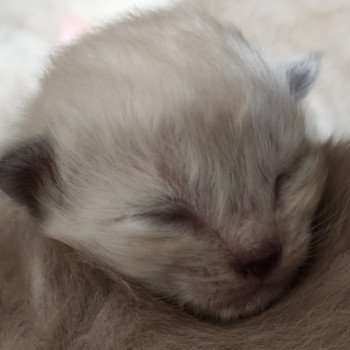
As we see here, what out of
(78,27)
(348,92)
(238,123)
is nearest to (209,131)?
(238,123)

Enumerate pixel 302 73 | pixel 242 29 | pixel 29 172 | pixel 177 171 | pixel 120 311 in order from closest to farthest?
pixel 120 311 → pixel 177 171 → pixel 29 172 → pixel 302 73 → pixel 242 29

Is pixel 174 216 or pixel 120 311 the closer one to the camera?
pixel 120 311

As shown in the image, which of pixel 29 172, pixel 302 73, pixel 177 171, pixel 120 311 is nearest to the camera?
pixel 120 311

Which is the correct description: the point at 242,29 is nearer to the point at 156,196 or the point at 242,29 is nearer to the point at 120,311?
the point at 156,196

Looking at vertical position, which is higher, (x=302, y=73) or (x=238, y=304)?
(x=302, y=73)

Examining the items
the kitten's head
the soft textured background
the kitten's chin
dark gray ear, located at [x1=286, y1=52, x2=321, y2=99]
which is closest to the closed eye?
the kitten's head

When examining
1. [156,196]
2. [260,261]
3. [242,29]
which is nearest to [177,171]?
[156,196]

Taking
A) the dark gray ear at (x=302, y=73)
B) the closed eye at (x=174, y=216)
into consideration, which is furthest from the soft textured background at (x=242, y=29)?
the closed eye at (x=174, y=216)
